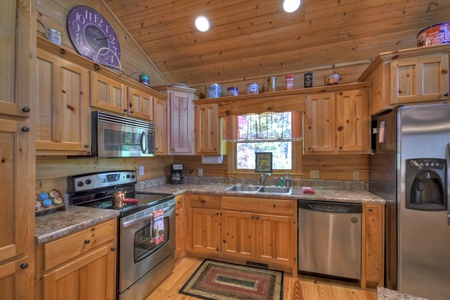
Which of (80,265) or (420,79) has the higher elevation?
(420,79)

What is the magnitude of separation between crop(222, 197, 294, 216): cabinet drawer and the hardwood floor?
2.33ft

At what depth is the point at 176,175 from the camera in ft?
10.7

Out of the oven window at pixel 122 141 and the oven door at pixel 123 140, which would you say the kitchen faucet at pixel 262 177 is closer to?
the oven door at pixel 123 140

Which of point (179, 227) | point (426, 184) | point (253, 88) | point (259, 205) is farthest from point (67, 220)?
point (426, 184)

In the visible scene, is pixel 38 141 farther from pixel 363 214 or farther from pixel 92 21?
pixel 363 214

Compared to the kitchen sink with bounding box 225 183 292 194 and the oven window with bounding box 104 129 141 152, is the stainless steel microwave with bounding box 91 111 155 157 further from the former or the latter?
the kitchen sink with bounding box 225 183 292 194

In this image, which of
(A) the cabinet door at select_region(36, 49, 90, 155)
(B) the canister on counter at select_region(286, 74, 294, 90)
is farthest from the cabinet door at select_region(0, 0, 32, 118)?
(B) the canister on counter at select_region(286, 74, 294, 90)

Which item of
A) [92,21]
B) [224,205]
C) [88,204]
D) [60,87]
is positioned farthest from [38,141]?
[224,205]

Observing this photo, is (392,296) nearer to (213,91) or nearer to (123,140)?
(123,140)

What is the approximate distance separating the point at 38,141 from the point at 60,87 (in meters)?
0.45

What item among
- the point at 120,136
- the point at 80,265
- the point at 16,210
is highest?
the point at 120,136

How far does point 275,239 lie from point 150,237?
1.35m

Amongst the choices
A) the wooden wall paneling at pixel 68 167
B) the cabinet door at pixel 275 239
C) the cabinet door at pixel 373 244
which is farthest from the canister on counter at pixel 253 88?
the cabinet door at pixel 373 244

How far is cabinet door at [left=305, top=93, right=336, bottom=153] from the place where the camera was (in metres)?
2.56
